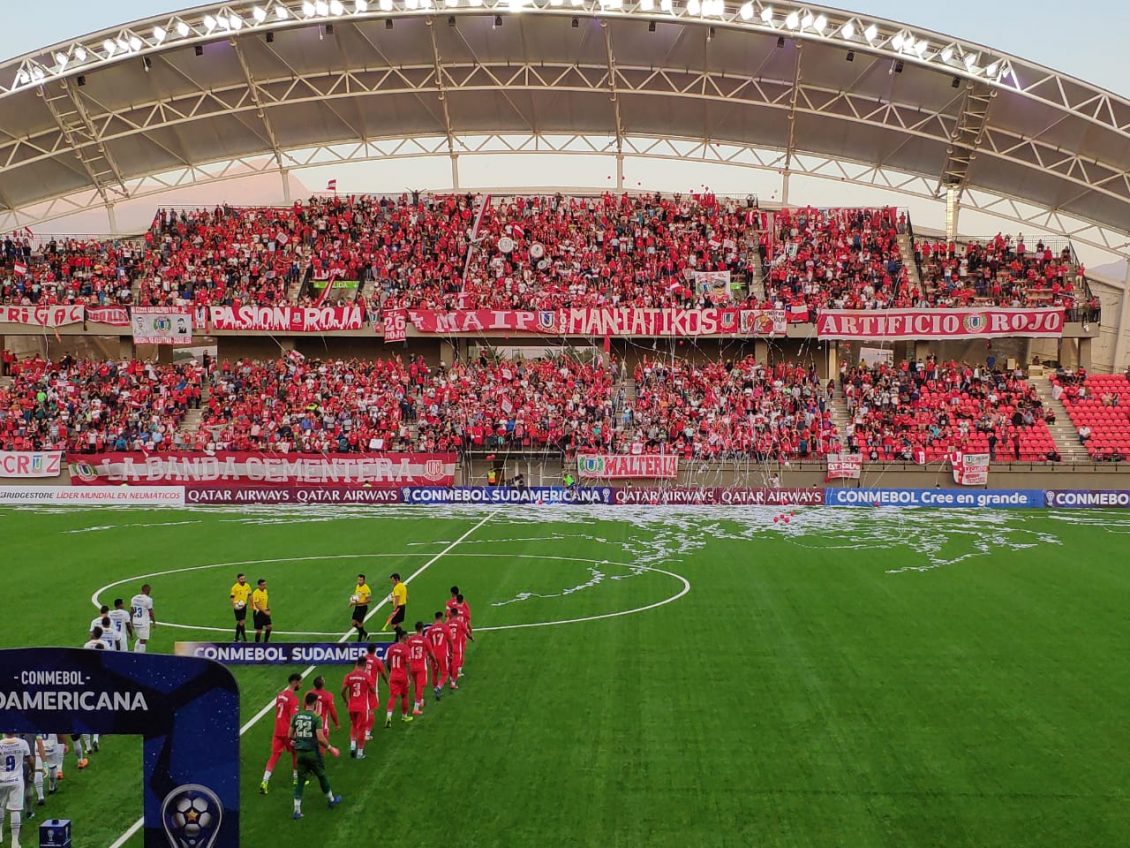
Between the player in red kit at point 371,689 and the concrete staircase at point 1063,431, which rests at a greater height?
the concrete staircase at point 1063,431

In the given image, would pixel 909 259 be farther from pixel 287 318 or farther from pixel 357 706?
pixel 357 706

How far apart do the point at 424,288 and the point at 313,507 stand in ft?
52.5

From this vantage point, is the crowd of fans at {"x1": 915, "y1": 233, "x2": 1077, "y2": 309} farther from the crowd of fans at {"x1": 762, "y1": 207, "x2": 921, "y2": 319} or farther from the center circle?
the center circle

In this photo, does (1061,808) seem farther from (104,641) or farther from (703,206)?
(703,206)

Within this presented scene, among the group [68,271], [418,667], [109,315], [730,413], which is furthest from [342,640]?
[68,271]

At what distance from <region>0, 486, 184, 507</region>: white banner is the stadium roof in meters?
17.0

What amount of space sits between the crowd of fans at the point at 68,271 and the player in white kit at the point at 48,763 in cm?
4357

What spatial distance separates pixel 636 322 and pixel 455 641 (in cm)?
3433

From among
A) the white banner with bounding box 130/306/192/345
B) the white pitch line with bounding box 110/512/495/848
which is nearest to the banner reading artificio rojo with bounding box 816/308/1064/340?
the white pitch line with bounding box 110/512/495/848

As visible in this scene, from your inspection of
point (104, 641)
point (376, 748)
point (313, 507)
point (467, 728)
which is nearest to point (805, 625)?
point (467, 728)

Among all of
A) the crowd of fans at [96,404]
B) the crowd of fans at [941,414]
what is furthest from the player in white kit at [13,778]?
the crowd of fans at [941,414]

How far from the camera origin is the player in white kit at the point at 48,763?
38.8 ft

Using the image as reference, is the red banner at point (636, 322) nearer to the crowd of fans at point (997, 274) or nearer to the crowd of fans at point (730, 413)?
the crowd of fans at point (730, 413)

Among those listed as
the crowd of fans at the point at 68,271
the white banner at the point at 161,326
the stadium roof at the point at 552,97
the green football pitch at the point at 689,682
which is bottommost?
the green football pitch at the point at 689,682
